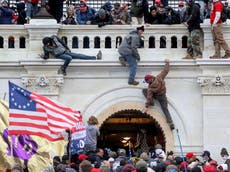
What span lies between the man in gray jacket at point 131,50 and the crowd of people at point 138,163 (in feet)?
7.20

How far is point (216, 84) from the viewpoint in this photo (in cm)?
2717

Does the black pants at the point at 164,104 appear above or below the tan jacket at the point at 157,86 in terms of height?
below

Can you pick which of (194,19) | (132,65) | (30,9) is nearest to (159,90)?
(132,65)

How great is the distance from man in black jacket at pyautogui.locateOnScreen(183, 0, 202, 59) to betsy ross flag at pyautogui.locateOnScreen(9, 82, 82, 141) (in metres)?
5.87

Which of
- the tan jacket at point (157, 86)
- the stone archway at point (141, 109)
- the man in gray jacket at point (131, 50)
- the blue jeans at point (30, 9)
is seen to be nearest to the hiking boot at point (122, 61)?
the man in gray jacket at point (131, 50)

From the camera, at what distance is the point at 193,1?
28.8 metres

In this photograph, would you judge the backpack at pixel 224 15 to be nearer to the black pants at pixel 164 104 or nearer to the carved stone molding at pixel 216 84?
the carved stone molding at pixel 216 84

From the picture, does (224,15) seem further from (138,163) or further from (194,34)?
(138,163)

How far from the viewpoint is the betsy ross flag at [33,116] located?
21.7m

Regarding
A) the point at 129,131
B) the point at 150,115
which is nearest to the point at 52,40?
the point at 150,115

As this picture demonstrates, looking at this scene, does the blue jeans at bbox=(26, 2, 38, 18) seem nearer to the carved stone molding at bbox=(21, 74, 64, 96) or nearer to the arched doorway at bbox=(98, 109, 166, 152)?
the carved stone molding at bbox=(21, 74, 64, 96)

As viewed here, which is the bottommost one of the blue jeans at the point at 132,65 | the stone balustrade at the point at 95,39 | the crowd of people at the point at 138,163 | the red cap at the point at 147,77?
the crowd of people at the point at 138,163

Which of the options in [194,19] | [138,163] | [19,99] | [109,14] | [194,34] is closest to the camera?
[138,163]

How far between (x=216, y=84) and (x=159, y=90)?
1551 millimetres
